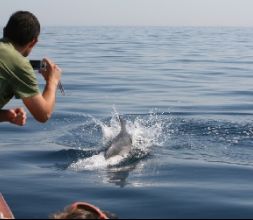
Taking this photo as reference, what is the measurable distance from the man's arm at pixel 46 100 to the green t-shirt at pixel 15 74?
0.08m

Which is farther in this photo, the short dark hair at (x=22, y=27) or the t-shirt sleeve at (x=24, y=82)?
the short dark hair at (x=22, y=27)

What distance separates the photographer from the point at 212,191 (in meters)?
8.25

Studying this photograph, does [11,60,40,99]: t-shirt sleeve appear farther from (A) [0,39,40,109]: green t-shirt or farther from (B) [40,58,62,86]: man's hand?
(B) [40,58,62,86]: man's hand

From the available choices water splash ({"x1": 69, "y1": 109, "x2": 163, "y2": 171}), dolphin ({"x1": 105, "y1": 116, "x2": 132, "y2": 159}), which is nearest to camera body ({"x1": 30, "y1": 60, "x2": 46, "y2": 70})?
water splash ({"x1": 69, "y1": 109, "x2": 163, "y2": 171})

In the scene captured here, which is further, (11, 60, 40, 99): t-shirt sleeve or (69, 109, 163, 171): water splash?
(69, 109, 163, 171): water splash

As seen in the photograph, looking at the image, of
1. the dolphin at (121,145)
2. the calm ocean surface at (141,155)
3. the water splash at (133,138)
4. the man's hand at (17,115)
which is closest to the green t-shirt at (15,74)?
the man's hand at (17,115)

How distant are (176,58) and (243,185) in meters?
28.9

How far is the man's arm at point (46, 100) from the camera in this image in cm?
577

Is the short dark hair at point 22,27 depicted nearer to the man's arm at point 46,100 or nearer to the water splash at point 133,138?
the man's arm at point 46,100

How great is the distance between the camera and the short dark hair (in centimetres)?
596

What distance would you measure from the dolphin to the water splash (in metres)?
0.09

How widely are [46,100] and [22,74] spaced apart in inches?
15.4

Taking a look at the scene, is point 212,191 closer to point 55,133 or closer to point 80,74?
point 55,133

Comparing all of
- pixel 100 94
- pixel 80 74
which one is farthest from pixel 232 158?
pixel 80 74
